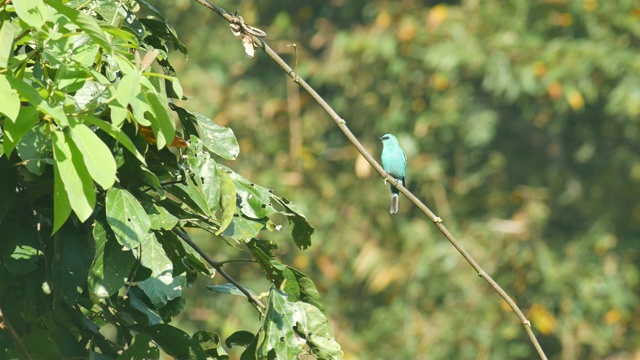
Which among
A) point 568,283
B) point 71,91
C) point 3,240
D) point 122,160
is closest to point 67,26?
point 71,91

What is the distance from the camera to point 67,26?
5.30 feet

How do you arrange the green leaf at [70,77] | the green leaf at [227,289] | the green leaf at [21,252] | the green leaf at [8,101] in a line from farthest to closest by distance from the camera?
the green leaf at [227,289] < the green leaf at [21,252] < the green leaf at [70,77] < the green leaf at [8,101]

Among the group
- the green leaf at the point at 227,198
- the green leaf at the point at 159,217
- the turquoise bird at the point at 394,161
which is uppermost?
the green leaf at the point at 227,198

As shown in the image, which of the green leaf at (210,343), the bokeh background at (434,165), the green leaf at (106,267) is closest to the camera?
the green leaf at (106,267)

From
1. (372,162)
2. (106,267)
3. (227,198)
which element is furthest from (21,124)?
(372,162)

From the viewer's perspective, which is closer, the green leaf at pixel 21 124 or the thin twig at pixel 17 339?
the green leaf at pixel 21 124

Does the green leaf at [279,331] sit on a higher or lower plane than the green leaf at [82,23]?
lower

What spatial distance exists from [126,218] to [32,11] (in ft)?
1.29

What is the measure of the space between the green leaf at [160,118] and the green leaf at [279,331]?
472 millimetres

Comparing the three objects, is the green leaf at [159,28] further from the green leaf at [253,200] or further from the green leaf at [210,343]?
the green leaf at [210,343]

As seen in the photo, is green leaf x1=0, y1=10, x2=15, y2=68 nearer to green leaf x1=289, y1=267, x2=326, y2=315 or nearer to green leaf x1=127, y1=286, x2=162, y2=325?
green leaf x1=127, y1=286, x2=162, y2=325

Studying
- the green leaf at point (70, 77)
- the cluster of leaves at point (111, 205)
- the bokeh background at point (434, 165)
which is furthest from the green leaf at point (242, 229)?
the bokeh background at point (434, 165)

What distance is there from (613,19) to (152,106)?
6.58 metres

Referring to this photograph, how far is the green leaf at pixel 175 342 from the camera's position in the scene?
6.64 ft
